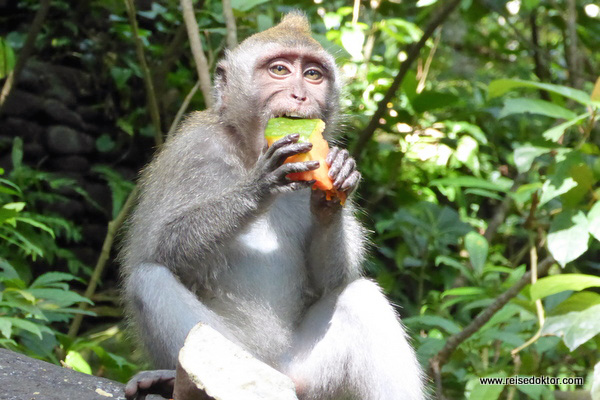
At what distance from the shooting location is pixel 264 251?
14.8ft

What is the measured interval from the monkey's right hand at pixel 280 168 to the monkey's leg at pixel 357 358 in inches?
31.6

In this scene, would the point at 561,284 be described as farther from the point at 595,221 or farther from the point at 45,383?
the point at 45,383

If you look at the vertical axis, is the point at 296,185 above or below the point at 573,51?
below

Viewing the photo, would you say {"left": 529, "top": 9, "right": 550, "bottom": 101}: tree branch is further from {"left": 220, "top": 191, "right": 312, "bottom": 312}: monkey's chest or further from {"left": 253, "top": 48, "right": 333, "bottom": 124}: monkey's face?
{"left": 220, "top": 191, "right": 312, "bottom": 312}: monkey's chest

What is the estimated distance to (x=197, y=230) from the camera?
423 cm

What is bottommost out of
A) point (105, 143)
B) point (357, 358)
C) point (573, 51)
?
point (105, 143)

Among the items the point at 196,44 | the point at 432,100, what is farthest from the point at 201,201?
the point at 432,100

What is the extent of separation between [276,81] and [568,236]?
1983mm

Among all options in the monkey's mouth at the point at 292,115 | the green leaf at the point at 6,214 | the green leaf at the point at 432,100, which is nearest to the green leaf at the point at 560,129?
the monkey's mouth at the point at 292,115

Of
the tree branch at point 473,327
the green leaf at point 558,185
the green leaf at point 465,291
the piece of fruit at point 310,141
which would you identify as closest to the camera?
the piece of fruit at point 310,141

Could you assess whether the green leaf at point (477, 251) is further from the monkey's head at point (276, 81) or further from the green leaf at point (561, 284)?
the monkey's head at point (276, 81)

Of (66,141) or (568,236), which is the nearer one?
(568,236)

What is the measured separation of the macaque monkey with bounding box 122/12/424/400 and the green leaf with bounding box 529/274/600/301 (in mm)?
931

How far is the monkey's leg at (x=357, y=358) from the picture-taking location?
13.7 feet
